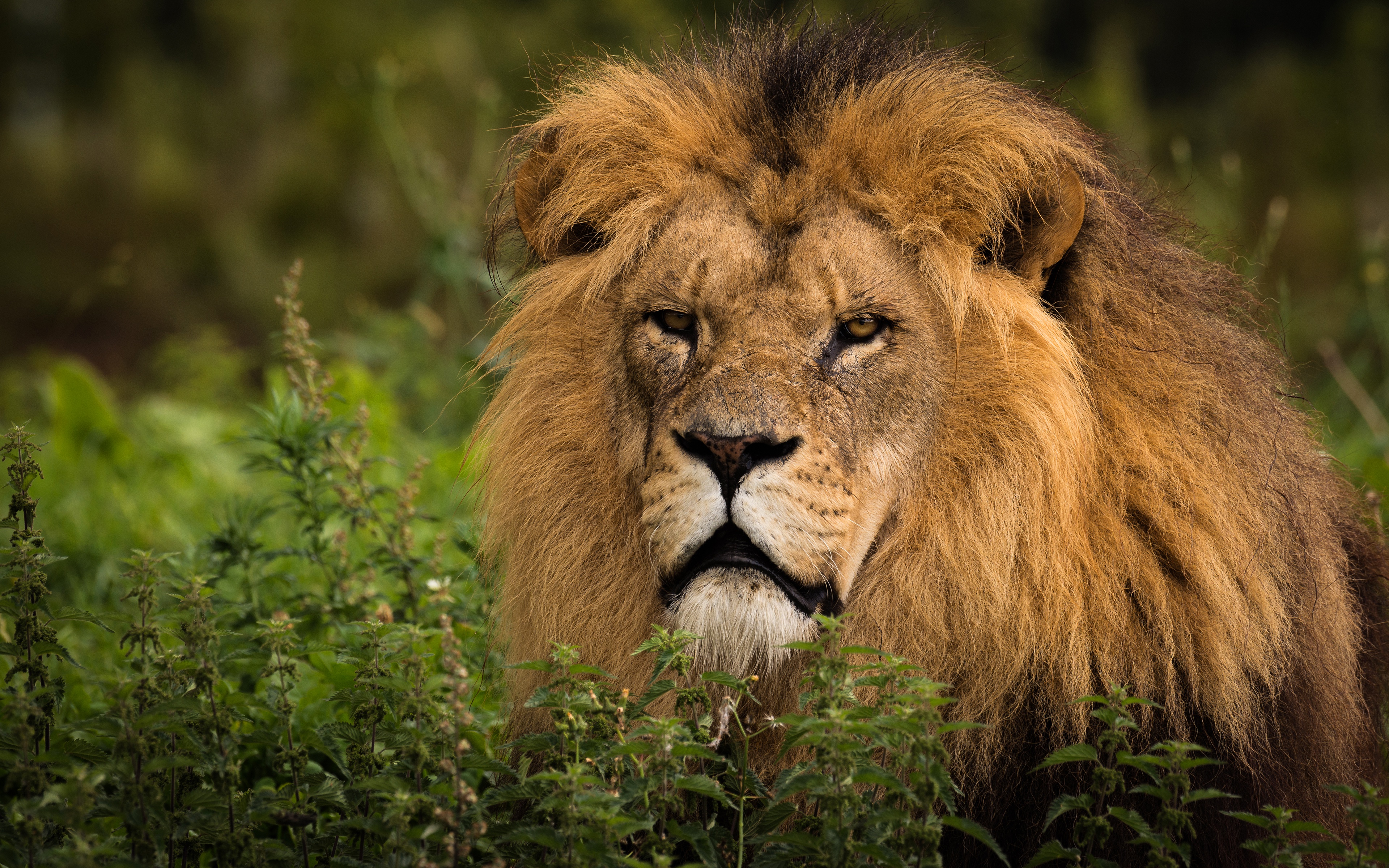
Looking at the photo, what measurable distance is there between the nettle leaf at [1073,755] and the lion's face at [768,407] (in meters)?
0.52

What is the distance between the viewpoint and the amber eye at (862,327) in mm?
2568

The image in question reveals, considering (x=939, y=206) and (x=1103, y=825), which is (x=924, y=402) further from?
(x=1103, y=825)

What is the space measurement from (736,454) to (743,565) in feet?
0.71

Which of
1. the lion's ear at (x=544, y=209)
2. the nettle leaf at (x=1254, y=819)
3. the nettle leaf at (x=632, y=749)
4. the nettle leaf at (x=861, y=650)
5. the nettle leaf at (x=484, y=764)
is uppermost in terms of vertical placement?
the lion's ear at (x=544, y=209)

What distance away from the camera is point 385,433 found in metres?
5.18

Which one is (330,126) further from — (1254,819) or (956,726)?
(1254,819)

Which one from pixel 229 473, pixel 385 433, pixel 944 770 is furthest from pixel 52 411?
pixel 944 770

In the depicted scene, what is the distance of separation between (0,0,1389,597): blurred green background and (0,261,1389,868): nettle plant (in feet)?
14.5

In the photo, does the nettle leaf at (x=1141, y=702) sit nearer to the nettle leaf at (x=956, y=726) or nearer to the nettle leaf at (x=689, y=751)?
the nettle leaf at (x=956, y=726)

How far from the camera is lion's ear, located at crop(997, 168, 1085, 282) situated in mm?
2545

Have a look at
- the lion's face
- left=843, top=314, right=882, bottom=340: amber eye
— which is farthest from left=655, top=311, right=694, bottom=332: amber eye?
left=843, top=314, right=882, bottom=340: amber eye

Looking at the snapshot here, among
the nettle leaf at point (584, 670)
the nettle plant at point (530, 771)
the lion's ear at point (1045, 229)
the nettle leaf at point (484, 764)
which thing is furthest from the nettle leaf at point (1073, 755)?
the lion's ear at point (1045, 229)

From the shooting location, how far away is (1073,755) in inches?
80.8

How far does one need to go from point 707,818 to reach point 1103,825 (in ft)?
2.33
